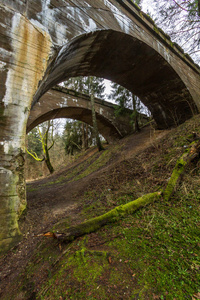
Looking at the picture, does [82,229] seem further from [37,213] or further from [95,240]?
[37,213]

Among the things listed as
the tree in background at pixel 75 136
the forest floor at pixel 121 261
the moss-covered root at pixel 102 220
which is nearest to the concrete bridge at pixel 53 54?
the forest floor at pixel 121 261

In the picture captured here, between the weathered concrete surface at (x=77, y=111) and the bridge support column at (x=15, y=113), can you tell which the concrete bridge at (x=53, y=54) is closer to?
the bridge support column at (x=15, y=113)

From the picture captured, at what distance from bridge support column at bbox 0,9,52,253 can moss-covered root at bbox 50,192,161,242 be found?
801 mm

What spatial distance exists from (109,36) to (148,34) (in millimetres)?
2574

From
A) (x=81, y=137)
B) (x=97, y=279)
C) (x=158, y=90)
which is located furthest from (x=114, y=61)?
(x=81, y=137)

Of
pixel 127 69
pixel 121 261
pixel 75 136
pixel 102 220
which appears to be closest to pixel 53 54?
pixel 102 220

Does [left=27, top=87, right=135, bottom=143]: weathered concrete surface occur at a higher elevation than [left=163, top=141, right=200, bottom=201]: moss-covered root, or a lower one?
higher

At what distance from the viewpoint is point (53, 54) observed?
2.89 metres

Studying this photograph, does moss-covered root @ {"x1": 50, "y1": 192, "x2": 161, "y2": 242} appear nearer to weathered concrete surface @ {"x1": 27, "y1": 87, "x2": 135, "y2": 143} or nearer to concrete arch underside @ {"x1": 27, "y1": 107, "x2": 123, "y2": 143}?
weathered concrete surface @ {"x1": 27, "y1": 87, "x2": 135, "y2": 143}

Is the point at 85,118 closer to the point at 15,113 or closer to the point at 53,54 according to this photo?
the point at 53,54

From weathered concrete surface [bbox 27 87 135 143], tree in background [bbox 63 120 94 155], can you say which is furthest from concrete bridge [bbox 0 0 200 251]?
tree in background [bbox 63 120 94 155]

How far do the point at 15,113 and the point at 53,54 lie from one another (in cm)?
156

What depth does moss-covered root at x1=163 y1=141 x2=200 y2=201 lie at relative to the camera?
8.85 ft

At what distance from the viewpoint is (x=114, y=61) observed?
554 centimetres
